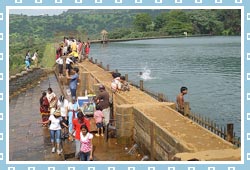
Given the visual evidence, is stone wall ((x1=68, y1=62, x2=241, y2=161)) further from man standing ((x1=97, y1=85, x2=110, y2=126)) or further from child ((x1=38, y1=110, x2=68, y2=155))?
child ((x1=38, y1=110, x2=68, y2=155))

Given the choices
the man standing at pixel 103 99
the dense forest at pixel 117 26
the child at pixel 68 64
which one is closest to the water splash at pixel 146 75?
the dense forest at pixel 117 26

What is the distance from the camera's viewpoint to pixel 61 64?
23375mm

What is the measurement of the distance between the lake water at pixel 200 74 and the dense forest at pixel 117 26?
4.03 metres

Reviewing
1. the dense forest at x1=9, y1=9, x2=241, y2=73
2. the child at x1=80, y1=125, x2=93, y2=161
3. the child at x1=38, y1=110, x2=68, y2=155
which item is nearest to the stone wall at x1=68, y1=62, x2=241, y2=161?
the child at x1=80, y1=125, x2=93, y2=161

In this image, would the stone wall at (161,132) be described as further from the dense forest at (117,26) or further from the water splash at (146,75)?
the dense forest at (117,26)

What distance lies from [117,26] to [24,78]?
78341mm

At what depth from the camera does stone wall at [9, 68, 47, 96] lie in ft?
76.5

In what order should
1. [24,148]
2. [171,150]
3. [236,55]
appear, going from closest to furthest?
[171,150] < [24,148] < [236,55]

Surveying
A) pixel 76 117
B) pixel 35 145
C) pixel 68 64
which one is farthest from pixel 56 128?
pixel 68 64

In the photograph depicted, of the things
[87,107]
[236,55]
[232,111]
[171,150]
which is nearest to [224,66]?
[236,55]

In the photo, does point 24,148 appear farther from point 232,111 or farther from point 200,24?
point 200,24

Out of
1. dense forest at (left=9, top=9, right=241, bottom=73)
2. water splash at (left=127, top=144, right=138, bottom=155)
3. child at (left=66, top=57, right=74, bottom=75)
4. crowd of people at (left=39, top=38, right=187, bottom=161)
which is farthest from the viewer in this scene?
dense forest at (left=9, top=9, right=241, bottom=73)

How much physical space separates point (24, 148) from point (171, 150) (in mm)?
5211

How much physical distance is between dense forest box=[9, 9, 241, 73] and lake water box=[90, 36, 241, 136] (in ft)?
13.2
